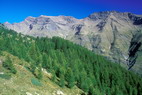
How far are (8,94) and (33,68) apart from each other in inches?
883

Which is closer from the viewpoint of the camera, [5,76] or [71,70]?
[5,76]

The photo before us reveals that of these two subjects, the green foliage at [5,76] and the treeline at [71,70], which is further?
the treeline at [71,70]

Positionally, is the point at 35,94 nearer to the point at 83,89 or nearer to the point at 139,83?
the point at 83,89

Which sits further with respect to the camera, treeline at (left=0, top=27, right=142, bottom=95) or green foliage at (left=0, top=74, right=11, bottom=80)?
treeline at (left=0, top=27, right=142, bottom=95)

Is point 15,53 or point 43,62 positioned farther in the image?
point 43,62

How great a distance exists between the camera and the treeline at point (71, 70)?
6312 cm

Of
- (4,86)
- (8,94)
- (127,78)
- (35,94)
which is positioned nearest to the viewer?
(8,94)

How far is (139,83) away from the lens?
121 m

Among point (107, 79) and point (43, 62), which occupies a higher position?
point (43, 62)

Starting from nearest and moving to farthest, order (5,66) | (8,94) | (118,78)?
(8,94) → (5,66) → (118,78)

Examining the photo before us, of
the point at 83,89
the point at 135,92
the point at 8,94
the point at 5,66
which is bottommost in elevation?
the point at 135,92

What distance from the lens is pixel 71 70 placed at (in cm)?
6944

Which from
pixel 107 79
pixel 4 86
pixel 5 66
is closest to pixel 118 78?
pixel 107 79

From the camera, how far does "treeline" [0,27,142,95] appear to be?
63125 mm
